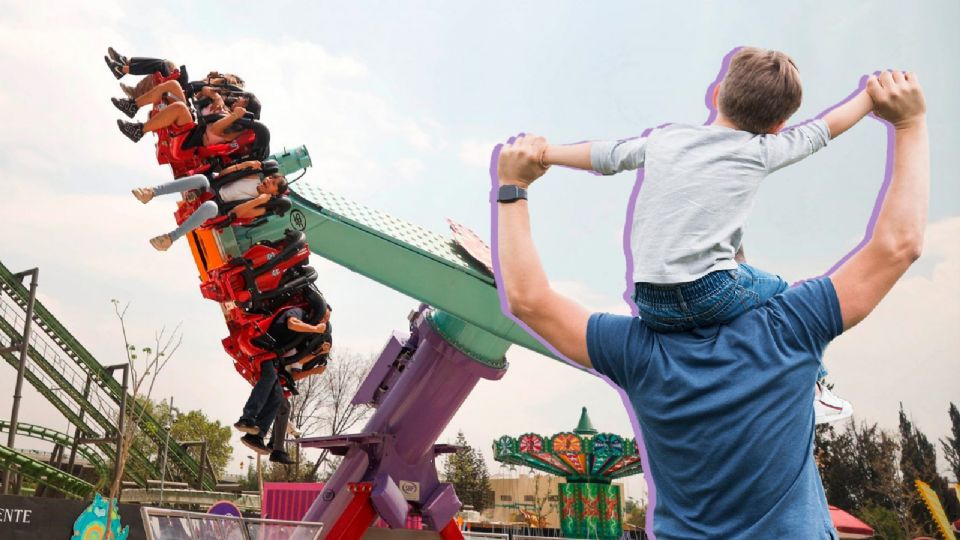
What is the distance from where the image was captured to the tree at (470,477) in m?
37.7

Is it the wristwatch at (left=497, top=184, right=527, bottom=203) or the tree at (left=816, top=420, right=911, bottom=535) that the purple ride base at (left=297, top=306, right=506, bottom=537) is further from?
the tree at (left=816, top=420, right=911, bottom=535)

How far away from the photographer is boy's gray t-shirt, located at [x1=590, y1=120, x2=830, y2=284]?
1.23 metres

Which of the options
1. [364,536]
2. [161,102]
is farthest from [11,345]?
[161,102]

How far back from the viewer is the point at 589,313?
136 centimetres

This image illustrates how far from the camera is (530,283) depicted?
1.34 meters

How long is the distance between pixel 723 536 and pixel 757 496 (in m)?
0.08

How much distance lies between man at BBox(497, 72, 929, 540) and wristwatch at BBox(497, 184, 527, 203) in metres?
0.14

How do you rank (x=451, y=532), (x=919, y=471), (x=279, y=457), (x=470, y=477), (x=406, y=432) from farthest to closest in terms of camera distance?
1. (x=470, y=477)
2. (x=919, y=471)
3. (x=451, y=532)
4. (x=406, y=432)
5. (x=279, y=457)

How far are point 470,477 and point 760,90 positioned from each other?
39436 mm

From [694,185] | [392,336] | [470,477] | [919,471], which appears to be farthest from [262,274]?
[470,477]

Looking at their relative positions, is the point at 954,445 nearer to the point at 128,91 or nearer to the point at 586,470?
the point at 586,470

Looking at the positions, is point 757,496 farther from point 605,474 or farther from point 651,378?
point 605,474

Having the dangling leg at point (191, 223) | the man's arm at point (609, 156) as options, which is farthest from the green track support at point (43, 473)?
the man's arm at point (609, 156)

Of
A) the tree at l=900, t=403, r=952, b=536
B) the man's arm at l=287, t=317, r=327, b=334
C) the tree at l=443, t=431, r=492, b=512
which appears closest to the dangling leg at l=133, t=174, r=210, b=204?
the man's arm at l=287, t=317, r=327, b=334
